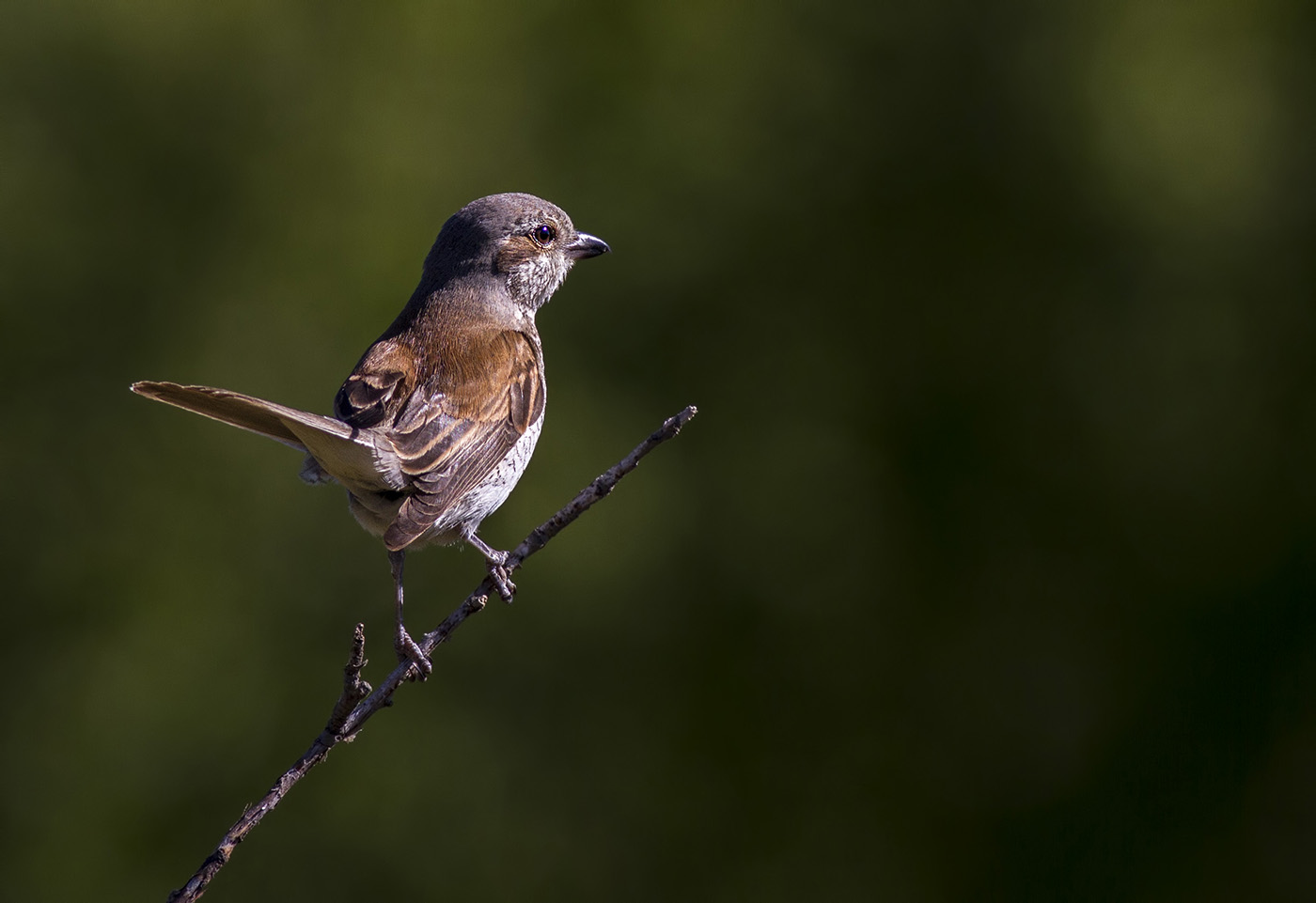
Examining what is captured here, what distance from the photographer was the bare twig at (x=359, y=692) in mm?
2432

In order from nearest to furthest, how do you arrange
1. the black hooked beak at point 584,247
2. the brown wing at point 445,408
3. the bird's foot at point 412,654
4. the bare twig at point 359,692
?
the bare twig at point 359,692, the bird's foot at point 412,654, the brown wing at point 445,408, the black hooked beak at point 584,247

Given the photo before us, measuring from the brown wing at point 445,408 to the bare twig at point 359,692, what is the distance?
2.06 ft

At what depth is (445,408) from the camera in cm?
399

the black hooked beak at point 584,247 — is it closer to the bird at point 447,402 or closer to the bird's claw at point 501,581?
the bird at point 447,402

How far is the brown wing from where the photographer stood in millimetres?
3736

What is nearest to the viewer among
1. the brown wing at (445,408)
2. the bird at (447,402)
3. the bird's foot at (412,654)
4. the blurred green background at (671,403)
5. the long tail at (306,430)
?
the long tail at (306,430)

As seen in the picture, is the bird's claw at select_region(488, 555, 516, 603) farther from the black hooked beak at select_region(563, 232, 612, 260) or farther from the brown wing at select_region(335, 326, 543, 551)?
the black hooked beak at select_region(563, 232, 612, 260)

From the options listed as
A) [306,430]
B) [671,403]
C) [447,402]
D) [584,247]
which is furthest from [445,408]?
[671,403]

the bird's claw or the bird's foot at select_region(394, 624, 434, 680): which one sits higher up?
the bird's claw

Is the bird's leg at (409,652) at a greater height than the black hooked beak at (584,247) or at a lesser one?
lesser

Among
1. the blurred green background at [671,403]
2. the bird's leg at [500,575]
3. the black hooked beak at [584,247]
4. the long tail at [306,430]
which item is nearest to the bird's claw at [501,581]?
the bird's leg at [500,575]

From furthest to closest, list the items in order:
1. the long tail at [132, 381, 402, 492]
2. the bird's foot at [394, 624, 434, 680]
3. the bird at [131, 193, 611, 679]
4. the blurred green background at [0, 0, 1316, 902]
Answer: the blurred green background at [0, 0, 1316, 902]
the bird at [131, 193, 611, 679]
the bird's foot at [394, 624, 434, 680]
the long tail at [132, 381, 402, 492]

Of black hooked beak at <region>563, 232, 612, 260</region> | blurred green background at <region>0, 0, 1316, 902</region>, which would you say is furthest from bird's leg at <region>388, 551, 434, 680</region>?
blurred green background at <region>0, 0, 1316, 902</region>

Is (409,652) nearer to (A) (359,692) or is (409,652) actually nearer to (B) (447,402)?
(A) (359,692)
